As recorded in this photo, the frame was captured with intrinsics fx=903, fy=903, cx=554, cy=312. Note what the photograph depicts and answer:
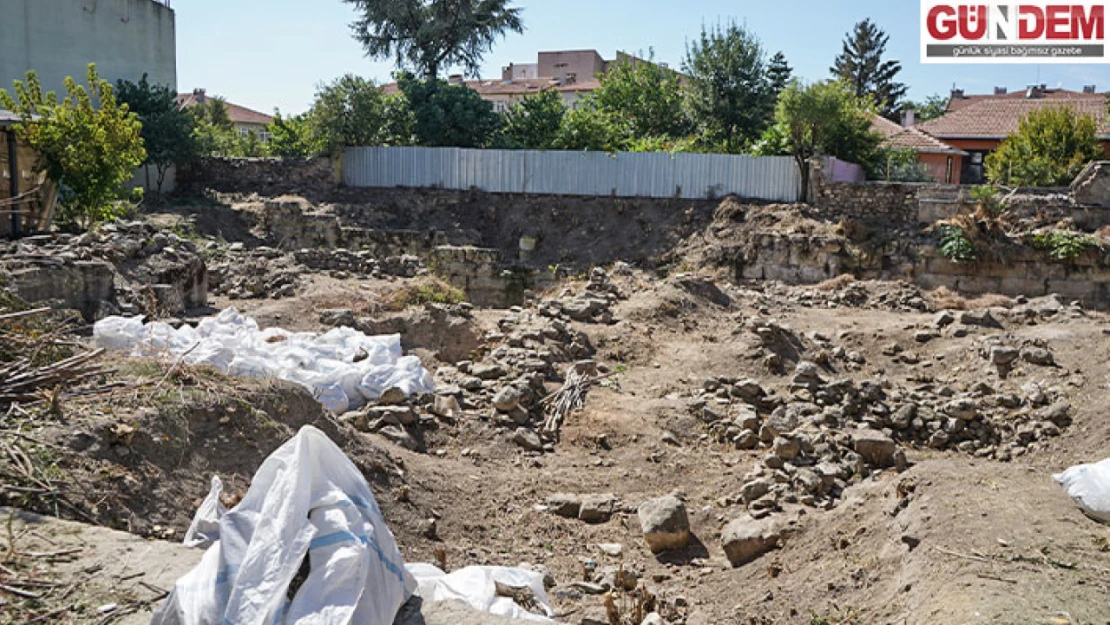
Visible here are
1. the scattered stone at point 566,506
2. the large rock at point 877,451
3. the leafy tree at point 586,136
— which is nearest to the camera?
the scattered stone at point 566,506

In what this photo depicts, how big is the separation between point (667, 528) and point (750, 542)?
59 cm

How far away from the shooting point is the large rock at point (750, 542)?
239 inches

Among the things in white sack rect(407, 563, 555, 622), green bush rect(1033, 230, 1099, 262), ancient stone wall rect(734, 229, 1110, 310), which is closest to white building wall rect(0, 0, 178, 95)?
ancient stone wall rect(734, 229, 1110, 310)

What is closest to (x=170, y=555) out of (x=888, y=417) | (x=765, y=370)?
(x=888, y=417)

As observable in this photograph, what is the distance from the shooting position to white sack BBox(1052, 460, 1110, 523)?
5105 mm

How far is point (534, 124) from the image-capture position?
23.8 meters

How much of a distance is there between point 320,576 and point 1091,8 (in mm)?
23916

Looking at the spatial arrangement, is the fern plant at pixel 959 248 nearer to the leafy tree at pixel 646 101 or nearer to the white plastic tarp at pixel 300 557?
the leafy tree at pixel 646 101

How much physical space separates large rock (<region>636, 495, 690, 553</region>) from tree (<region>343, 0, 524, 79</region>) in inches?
984

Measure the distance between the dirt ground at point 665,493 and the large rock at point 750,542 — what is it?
0.32 ft

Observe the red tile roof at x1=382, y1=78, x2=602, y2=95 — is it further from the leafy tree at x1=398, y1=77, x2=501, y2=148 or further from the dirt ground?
the dirt ground

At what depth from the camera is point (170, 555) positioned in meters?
4.06

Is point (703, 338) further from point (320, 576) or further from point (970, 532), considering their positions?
point (320, 576)

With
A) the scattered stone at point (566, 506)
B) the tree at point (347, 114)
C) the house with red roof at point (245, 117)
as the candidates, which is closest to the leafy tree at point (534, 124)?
the tree at point (347, 114)
